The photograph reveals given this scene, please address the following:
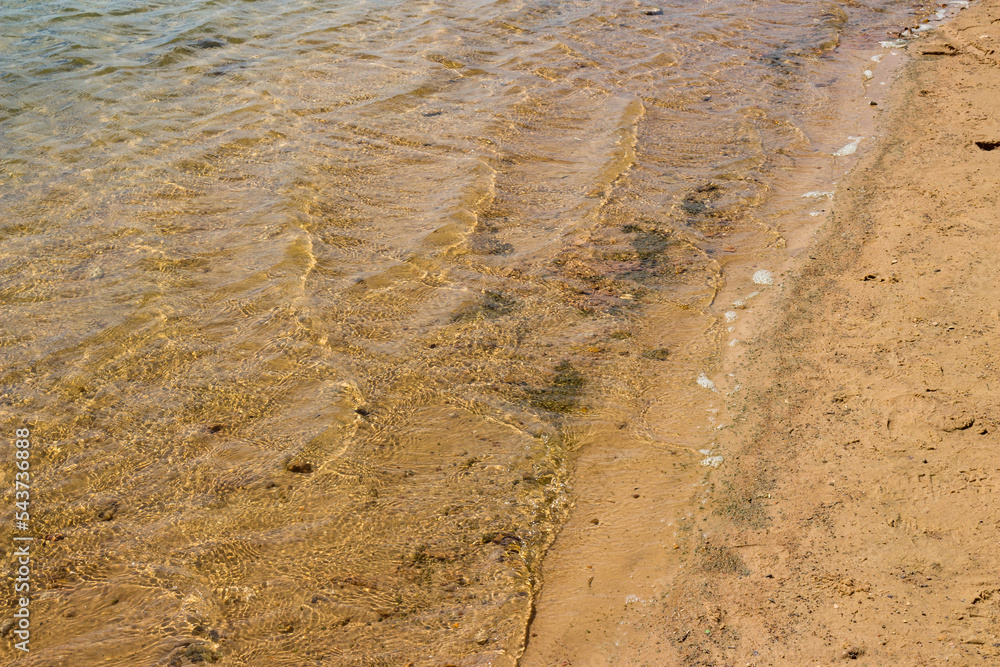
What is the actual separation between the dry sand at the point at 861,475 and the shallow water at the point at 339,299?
51cm

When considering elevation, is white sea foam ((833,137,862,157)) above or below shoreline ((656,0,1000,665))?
above

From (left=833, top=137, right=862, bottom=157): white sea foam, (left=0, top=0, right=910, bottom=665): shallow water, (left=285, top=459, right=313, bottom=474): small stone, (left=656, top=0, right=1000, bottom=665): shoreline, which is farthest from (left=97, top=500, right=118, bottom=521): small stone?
(left=833, top=137, right=862, bottom=157): white sea foam

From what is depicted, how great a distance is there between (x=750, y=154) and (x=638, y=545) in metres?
4.25

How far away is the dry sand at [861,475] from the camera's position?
2479 mm

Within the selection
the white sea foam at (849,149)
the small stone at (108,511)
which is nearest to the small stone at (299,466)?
the small stone at (108,511)

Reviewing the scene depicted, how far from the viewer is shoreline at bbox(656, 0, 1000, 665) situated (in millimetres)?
2479

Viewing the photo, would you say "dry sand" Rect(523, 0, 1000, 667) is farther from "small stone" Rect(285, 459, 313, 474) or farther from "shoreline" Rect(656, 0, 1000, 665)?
"small stone" Rect(285, 459, 313, 474)

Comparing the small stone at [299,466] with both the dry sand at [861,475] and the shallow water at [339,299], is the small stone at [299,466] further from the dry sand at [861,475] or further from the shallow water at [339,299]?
the dry sand at [861,475]

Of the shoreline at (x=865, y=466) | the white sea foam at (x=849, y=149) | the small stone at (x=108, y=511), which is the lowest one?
the shoreline at (x=865, y=466)

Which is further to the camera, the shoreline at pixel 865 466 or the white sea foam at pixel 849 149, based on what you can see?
the white sea foam at pixel 849 149

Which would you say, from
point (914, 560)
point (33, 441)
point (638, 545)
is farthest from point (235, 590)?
point (914, 560)

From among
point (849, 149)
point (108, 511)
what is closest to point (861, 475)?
point (108, 511)

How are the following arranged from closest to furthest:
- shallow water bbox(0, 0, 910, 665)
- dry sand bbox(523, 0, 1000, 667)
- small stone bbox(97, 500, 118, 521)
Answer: dry sand bbox(523, 0, 1000, 667) → shallow water bbox(0, 0, 910, 665) → small stone bbox(97, 500, 118, 521)

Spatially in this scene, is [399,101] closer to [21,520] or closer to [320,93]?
[320,93]
